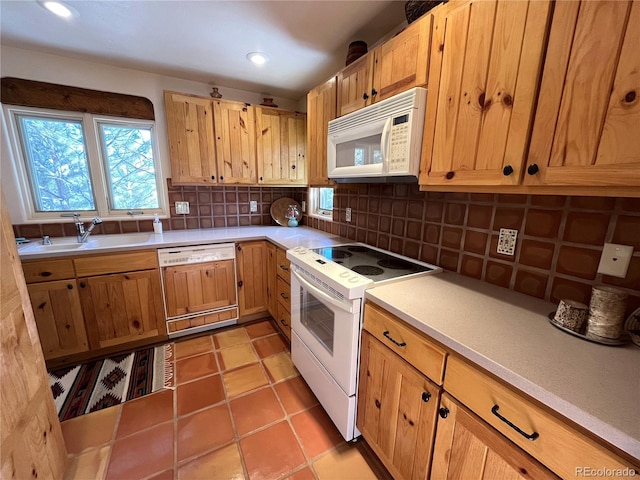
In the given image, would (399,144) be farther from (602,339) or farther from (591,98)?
(602,339)

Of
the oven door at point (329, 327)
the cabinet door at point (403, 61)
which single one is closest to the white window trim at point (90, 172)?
the oven door at point (329, 327)

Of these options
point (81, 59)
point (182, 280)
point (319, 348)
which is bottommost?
point (319, 348)

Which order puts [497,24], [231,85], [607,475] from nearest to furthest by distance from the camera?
1. [607,475]
2. [497,24]
3. [231,85]

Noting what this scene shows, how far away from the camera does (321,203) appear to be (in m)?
2.88

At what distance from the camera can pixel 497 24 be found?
88cm

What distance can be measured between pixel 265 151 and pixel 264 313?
1.71m

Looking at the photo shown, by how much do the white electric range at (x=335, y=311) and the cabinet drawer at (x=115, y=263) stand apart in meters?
1.22

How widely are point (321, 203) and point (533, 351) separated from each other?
2345 mm

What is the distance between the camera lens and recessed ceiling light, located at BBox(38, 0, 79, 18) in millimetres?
1377

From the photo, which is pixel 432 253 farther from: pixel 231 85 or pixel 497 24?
pixel 231 85

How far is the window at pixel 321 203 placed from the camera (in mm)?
2707

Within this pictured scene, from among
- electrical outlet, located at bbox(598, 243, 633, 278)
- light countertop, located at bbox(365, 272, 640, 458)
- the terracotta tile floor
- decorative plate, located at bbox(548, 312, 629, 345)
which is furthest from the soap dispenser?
electrical outlet, located at bbox(598, 243, 633, 278)

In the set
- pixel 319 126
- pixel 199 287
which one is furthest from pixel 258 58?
pixel 199 287

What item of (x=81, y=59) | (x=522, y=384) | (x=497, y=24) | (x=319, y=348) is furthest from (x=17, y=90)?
(x=522, y=384)
